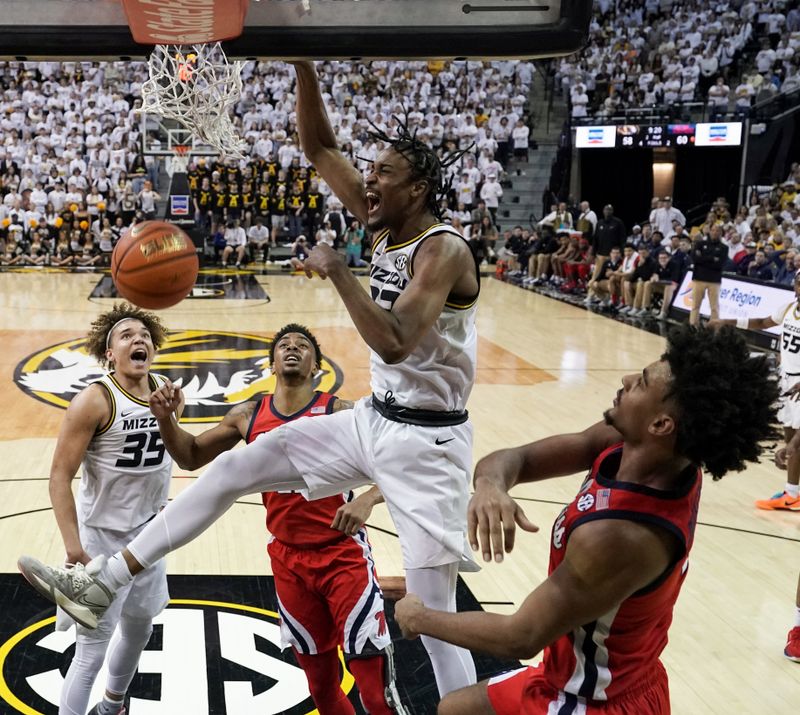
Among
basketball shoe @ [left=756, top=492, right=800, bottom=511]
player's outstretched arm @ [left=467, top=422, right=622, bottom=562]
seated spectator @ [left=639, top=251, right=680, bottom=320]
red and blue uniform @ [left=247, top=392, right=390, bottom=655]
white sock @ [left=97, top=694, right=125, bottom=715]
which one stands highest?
player's outstretched arm @ [left=467, top=422, right=622, bottom=562]

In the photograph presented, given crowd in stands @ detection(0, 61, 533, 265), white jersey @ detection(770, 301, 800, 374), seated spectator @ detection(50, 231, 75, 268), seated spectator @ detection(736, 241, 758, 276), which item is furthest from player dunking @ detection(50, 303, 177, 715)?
seated spectator @ detection(50, 231, 75, 268)

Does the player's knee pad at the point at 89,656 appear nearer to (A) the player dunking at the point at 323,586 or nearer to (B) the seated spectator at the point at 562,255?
(A) the player dunking at the point at 323,586

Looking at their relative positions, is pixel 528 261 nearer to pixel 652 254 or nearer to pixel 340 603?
pixel 652 254

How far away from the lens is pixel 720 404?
2389mm

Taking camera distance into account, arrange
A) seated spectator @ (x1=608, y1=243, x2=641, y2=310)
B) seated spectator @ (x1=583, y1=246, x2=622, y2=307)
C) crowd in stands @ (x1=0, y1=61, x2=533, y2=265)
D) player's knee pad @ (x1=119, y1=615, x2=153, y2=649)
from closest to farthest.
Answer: player's knee pad @ (x1=119, y1=615, x2=153, y2=649) < seated spectator @ (x1=608, y1=243, x2=641, y2=310) < seated spectator @ (x1=583, y1=246, x2=622, y2=307) < crowd in stands @ (x1=0, y1=61, x2=533, y2=265)

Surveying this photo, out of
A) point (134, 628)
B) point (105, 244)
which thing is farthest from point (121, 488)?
point (105, 244)

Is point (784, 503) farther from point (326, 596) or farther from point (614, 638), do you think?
point (614, 638)

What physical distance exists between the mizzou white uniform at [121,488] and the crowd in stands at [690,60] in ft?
67.5

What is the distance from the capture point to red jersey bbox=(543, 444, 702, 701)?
2.44 m

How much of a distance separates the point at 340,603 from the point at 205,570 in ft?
6.92

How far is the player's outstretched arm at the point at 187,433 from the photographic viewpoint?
347cm

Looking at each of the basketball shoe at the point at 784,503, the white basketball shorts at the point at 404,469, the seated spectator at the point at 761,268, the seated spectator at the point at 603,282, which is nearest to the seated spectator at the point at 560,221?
the seated spectator at the point at 603,282

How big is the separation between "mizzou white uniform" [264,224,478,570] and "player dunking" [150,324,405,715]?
0.31 meters

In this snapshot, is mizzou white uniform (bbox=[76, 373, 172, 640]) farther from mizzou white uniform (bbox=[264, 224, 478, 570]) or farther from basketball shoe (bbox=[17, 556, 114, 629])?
mizzou white uniform (bbox=[264, 224, 478, 570])
